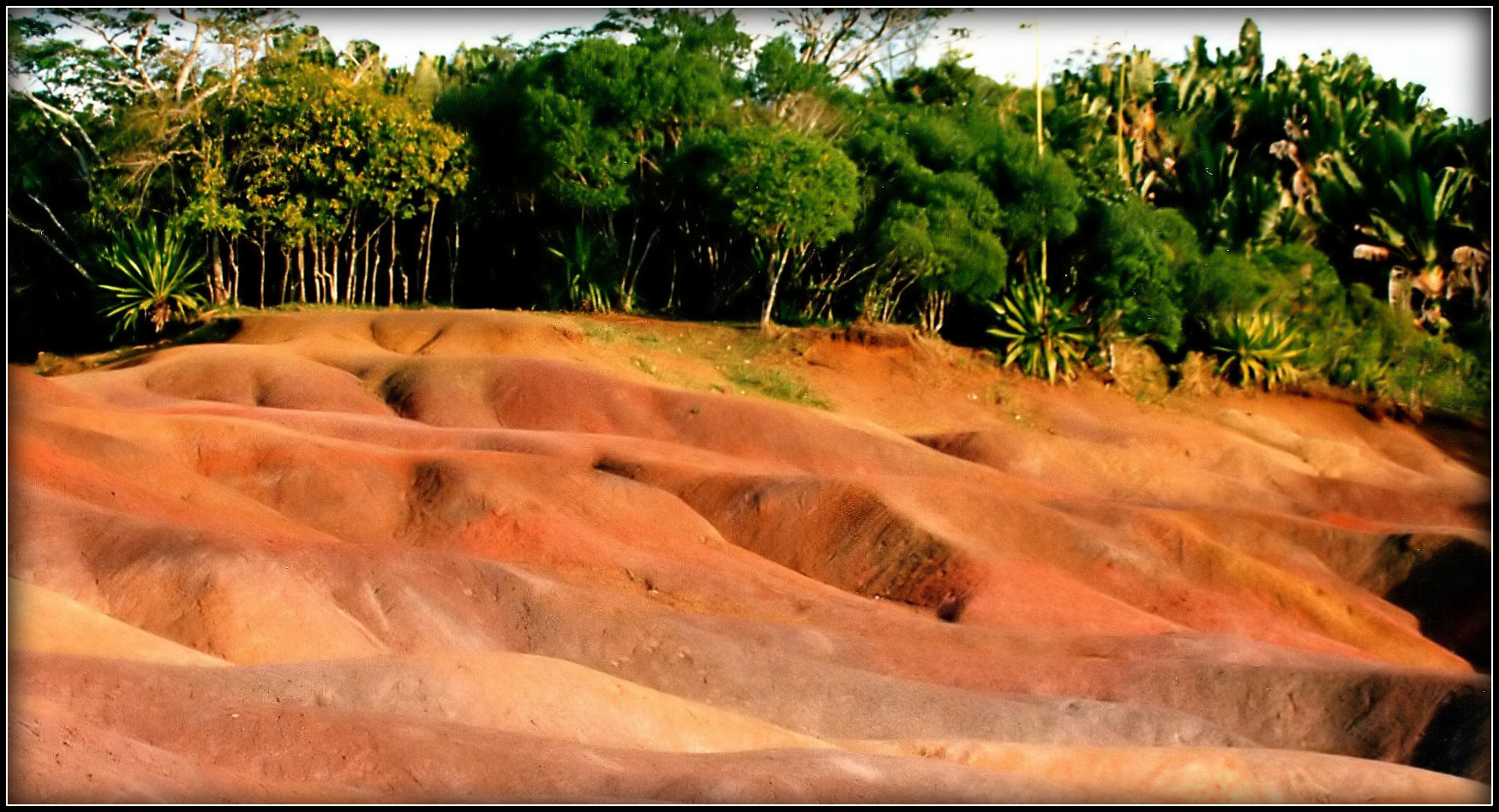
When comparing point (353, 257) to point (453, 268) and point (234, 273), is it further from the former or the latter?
point (234, 273)

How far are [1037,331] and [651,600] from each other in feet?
70.2

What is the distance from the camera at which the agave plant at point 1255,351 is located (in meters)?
37.7

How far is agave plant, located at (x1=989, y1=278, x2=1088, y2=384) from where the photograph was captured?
36188 millimetres

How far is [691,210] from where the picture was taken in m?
36.1

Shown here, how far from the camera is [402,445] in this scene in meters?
20.0

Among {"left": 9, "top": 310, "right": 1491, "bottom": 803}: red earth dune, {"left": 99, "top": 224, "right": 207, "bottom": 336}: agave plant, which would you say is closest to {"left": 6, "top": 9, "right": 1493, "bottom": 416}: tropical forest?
{"left": 99, "top": 224, "right": 207, "bottom": 336}: agave plant

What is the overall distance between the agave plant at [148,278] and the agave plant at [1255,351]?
22.2 m

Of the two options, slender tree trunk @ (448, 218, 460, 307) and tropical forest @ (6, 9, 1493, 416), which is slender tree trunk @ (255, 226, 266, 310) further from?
slender tree trunk @ (448, 218, 460, 307)

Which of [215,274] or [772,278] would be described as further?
[772,278]

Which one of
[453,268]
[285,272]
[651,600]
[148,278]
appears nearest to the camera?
[651,600]

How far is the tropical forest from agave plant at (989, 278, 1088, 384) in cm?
8

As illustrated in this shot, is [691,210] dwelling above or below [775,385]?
above

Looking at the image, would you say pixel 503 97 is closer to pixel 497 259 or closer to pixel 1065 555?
pixel 497 259

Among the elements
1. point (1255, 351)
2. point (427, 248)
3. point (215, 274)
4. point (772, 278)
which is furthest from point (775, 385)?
point (1255, 351)
